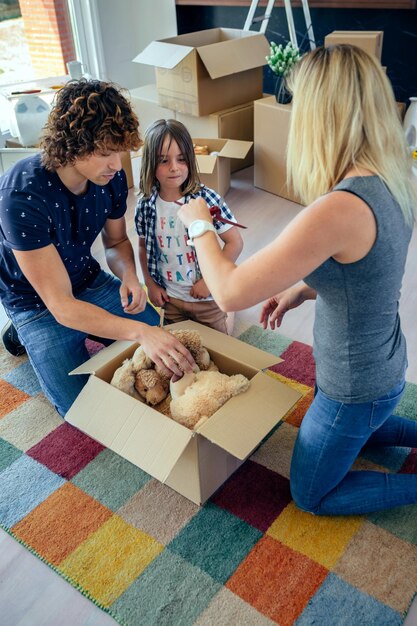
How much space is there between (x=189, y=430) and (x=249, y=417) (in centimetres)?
14

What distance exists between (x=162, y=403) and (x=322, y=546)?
19.2 inches

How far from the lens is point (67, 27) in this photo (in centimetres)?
345

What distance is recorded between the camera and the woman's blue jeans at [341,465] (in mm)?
1137

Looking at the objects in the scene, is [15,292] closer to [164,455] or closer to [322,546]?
[164,455]

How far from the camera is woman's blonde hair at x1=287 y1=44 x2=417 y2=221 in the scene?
0.89 m

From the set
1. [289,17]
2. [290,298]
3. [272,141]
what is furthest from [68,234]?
[289,17]

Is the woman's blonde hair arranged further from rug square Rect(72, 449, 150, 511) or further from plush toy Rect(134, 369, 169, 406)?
rug square Rect(72, 449, 150, 511)

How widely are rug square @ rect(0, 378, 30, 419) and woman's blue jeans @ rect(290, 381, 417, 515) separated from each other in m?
0.87

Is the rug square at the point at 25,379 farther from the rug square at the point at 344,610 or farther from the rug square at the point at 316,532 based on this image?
the rug square at the point at 344,610

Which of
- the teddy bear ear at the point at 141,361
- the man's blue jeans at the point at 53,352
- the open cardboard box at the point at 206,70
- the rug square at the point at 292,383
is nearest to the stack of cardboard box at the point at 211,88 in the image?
the open cardboard box at the point at 206,70

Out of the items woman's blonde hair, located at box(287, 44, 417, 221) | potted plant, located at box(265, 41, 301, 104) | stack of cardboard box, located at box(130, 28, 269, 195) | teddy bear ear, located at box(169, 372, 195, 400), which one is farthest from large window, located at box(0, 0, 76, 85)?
woman's blonde hair, located at box(287, 44, 417, 221)

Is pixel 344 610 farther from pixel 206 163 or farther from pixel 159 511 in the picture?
pixel 206 163

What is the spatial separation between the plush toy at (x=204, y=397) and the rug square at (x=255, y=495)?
24 cm

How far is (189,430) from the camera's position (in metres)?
1.12
